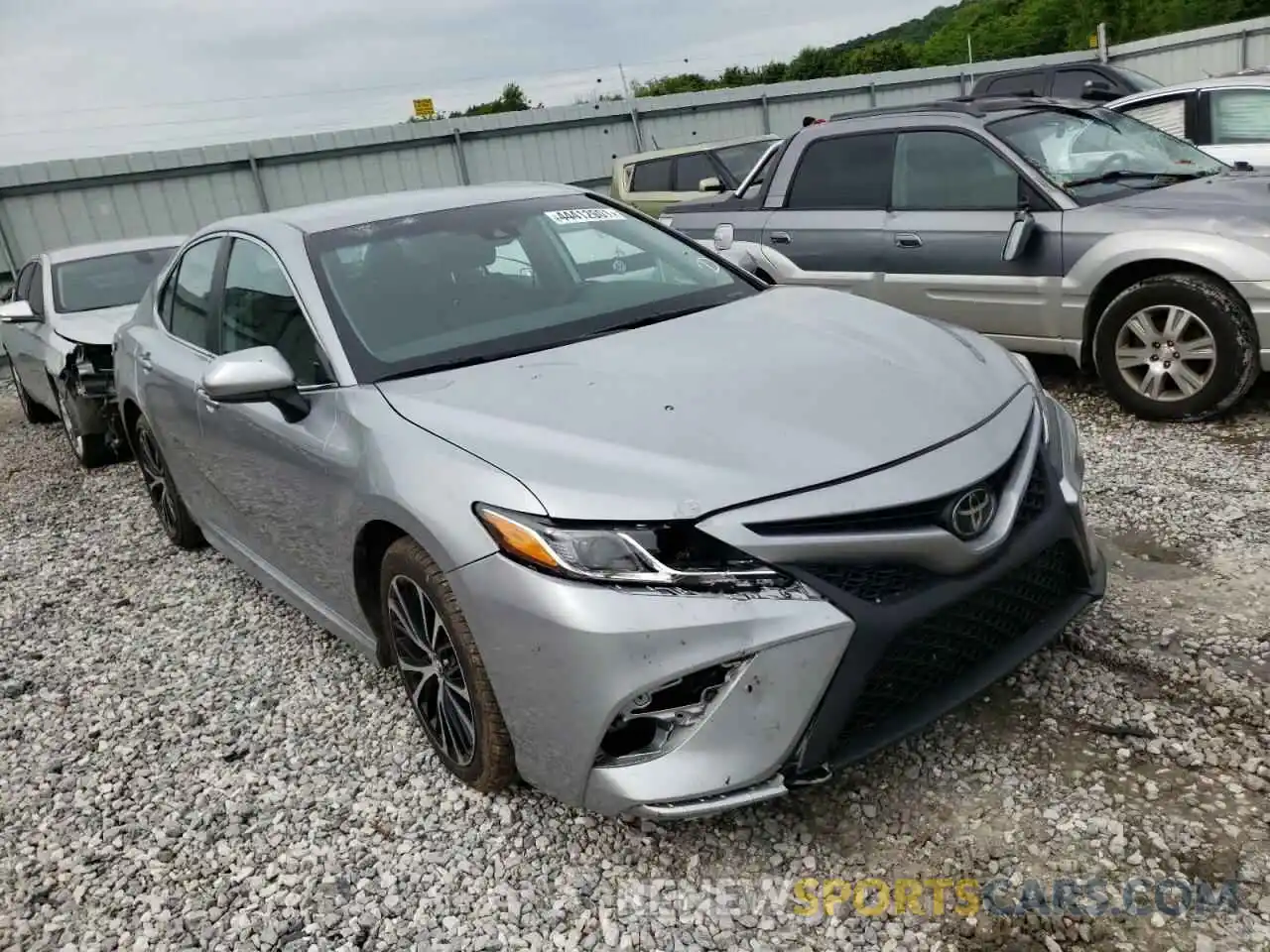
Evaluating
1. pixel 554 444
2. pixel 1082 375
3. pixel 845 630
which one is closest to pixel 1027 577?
pixel 845 630

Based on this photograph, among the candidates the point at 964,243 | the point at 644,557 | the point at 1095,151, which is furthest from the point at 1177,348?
the point at 644,557

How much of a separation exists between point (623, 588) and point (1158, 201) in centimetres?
422

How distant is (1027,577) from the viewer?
2346 mm

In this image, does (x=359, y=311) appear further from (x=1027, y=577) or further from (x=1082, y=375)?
(x=1082, y=375)

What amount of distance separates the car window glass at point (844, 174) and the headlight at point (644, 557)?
442 cm

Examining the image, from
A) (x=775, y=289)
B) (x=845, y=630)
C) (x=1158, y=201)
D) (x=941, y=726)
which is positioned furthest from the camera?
(x=1158, y=201)

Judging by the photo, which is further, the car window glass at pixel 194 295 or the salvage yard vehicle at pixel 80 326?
the salvage yard vehicle at pixel 80 326

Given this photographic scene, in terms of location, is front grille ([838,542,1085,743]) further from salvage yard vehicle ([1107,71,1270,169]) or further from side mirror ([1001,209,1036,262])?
salvage yard vehicle ([1107,71,1270,169])

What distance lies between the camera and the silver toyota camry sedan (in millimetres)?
2096

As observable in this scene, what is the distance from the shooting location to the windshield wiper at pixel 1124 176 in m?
5.32

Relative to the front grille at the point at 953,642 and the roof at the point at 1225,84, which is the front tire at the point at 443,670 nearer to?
the front grille at the point at 953,642

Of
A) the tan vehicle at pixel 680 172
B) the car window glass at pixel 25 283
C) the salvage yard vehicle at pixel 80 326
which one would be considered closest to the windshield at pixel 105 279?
the salvage yard vehicle at pixel 80 326

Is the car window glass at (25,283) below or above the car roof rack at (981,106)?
below

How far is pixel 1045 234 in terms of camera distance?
17.0ft
